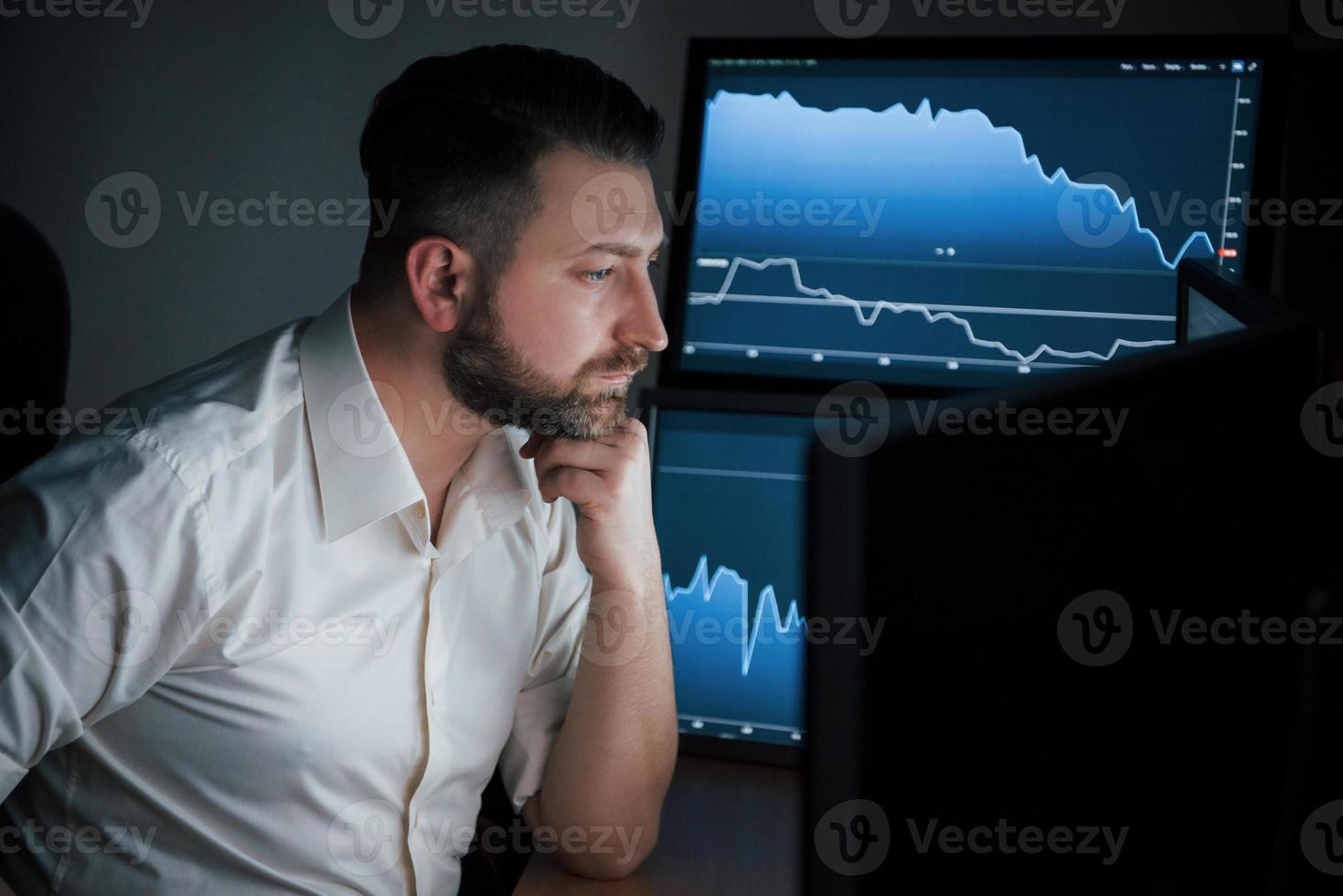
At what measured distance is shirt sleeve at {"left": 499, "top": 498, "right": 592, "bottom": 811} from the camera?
1.28 m

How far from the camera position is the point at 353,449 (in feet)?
3.56

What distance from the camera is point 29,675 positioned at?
91cm

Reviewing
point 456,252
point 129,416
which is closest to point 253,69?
point 456,252

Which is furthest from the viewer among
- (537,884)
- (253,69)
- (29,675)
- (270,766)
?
(253,69)

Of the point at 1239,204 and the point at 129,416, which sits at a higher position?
the point at 1239,204

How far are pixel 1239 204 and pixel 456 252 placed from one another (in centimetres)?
84

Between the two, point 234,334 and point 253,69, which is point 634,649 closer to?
point 234,334

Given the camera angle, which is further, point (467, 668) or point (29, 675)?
point (467, 668)
